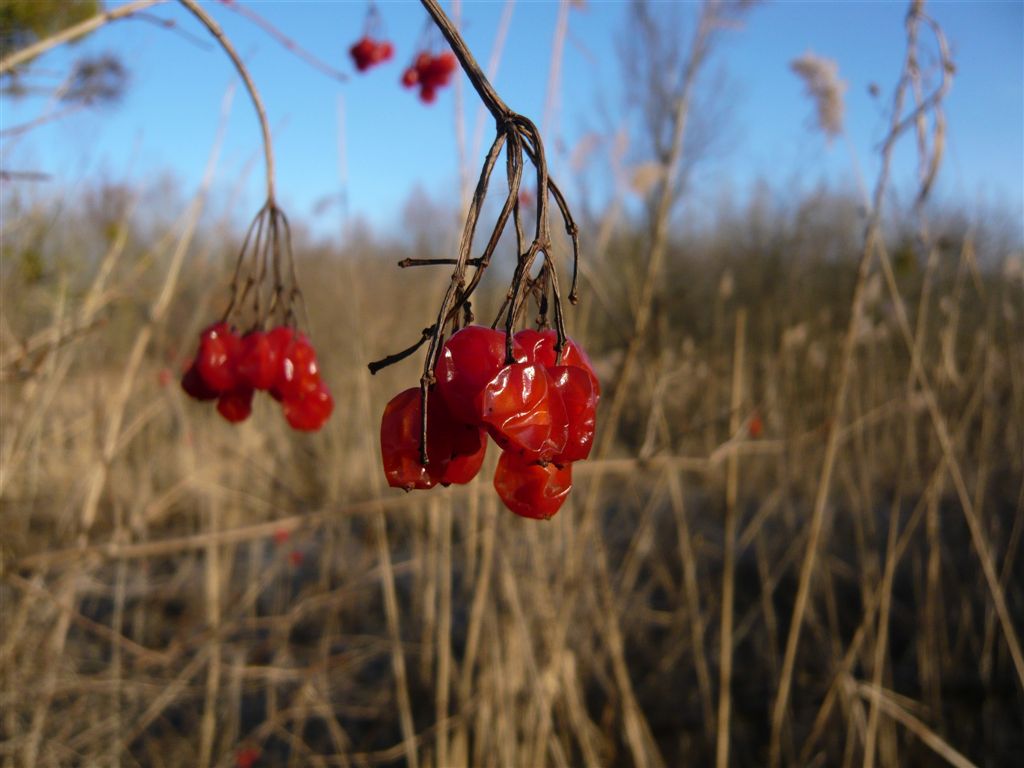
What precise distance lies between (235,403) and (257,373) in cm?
7

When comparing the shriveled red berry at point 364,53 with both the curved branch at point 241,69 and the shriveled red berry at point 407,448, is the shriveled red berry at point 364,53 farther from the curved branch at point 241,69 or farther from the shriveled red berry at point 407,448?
the shriveled red berry at point 407,448

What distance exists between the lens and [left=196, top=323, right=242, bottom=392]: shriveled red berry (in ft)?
2.68

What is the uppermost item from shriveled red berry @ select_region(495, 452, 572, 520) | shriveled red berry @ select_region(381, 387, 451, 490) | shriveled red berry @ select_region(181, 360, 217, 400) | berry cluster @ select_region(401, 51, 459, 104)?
berry cluster @ select_region(401, 51, 459, 104)

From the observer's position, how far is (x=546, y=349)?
53 centimetres

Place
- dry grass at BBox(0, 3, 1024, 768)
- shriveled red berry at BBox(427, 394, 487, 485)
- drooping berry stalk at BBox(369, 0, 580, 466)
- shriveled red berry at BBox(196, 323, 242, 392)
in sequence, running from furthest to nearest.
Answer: dry grass at BBox(0, 3, 1024, 768) < shriveled red berry at BBox(196, 323, 242, 392) < shriveled red berry at BBox(427, 394, 487, 485) < drooping berry stalk at BBox(369, 0, 580, 466)

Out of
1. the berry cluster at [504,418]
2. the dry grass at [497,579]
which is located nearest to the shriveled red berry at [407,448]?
the berry cluster at [504,418]

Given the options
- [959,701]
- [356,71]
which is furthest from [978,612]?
[356,71]

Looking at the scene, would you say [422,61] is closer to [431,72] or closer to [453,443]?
[431,72]

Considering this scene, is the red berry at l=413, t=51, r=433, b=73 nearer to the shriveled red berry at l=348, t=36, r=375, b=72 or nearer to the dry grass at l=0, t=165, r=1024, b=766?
the shriveled red berry at l=348, t=36, r=375, b=72

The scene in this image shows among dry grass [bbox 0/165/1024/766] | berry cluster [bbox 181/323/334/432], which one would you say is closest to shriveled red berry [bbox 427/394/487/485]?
berry cluster [bbox 181/323/334/432]

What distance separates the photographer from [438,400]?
51 cm

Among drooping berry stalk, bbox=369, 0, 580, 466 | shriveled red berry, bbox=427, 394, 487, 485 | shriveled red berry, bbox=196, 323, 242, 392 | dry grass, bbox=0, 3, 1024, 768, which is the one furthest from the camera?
dry grass, bbox=0, 3, 1024, 768

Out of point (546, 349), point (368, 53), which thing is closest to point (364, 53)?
point (368, 53)

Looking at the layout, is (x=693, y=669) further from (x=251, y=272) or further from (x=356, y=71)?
(x=251, y=272)
